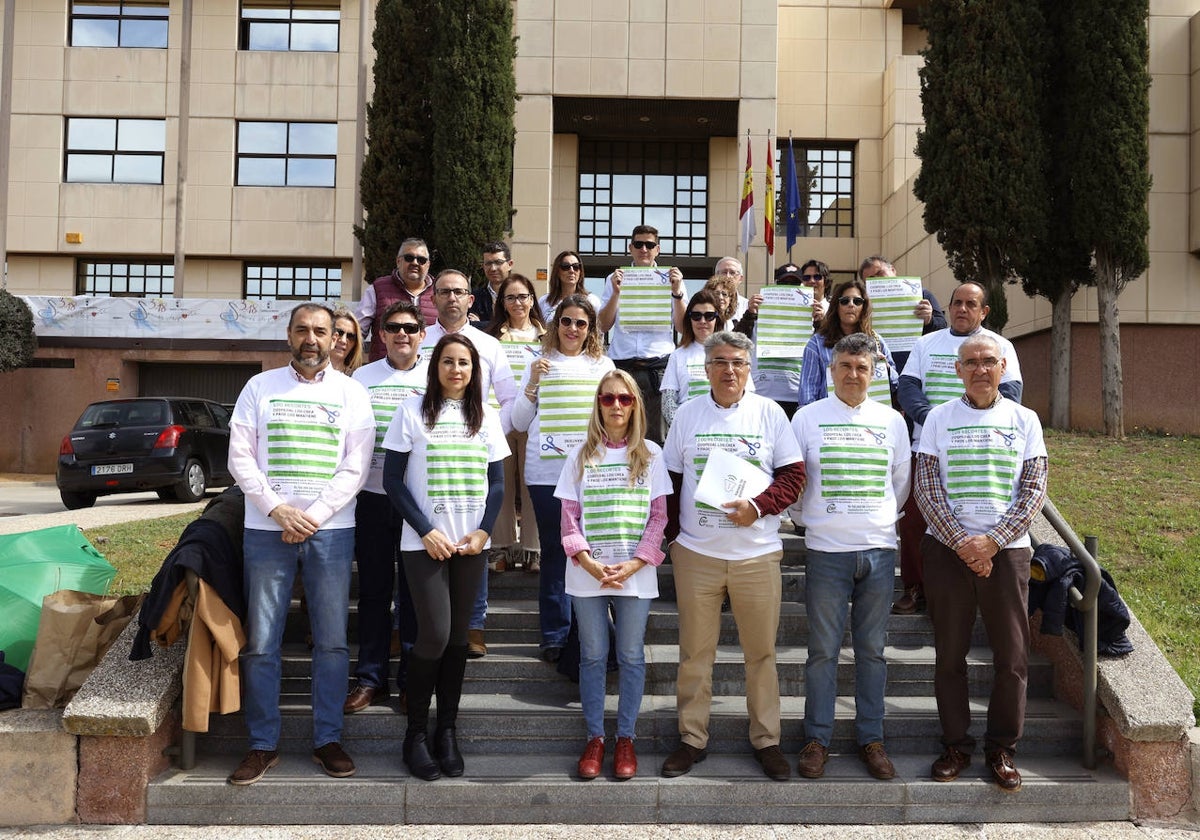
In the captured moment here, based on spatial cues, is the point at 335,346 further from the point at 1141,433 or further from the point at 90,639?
the point at 1141,433

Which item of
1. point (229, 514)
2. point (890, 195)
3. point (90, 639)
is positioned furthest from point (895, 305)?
point (890, 195)

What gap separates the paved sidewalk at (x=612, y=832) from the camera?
15.0ft

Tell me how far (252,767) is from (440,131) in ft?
38.9

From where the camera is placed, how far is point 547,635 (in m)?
5.69

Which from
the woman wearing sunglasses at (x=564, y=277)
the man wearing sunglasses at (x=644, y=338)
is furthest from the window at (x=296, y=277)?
the woman wearing sunglasses at (x=564, y=277)

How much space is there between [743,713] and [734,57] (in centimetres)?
1679

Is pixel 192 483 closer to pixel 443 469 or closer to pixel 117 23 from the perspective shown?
pixel 443 469

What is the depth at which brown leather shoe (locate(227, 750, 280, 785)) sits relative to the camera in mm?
4750

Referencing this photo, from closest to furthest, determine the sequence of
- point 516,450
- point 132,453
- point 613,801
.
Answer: point 613,801
point 516,450
point 132,453

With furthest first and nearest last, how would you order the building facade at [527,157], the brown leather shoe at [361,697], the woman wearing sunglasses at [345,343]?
the building facade at [527,157], the woman wearing sunglasses at [345,343], the brown leather shoe at [361,697]

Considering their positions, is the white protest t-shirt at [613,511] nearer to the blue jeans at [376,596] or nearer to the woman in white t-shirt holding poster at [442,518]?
the woman in white t-shirt holding poster at [442,518]

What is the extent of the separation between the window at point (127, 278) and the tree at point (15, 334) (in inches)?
175

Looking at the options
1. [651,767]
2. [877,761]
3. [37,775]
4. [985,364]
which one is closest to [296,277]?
[37,775]

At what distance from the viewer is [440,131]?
14883 mm
